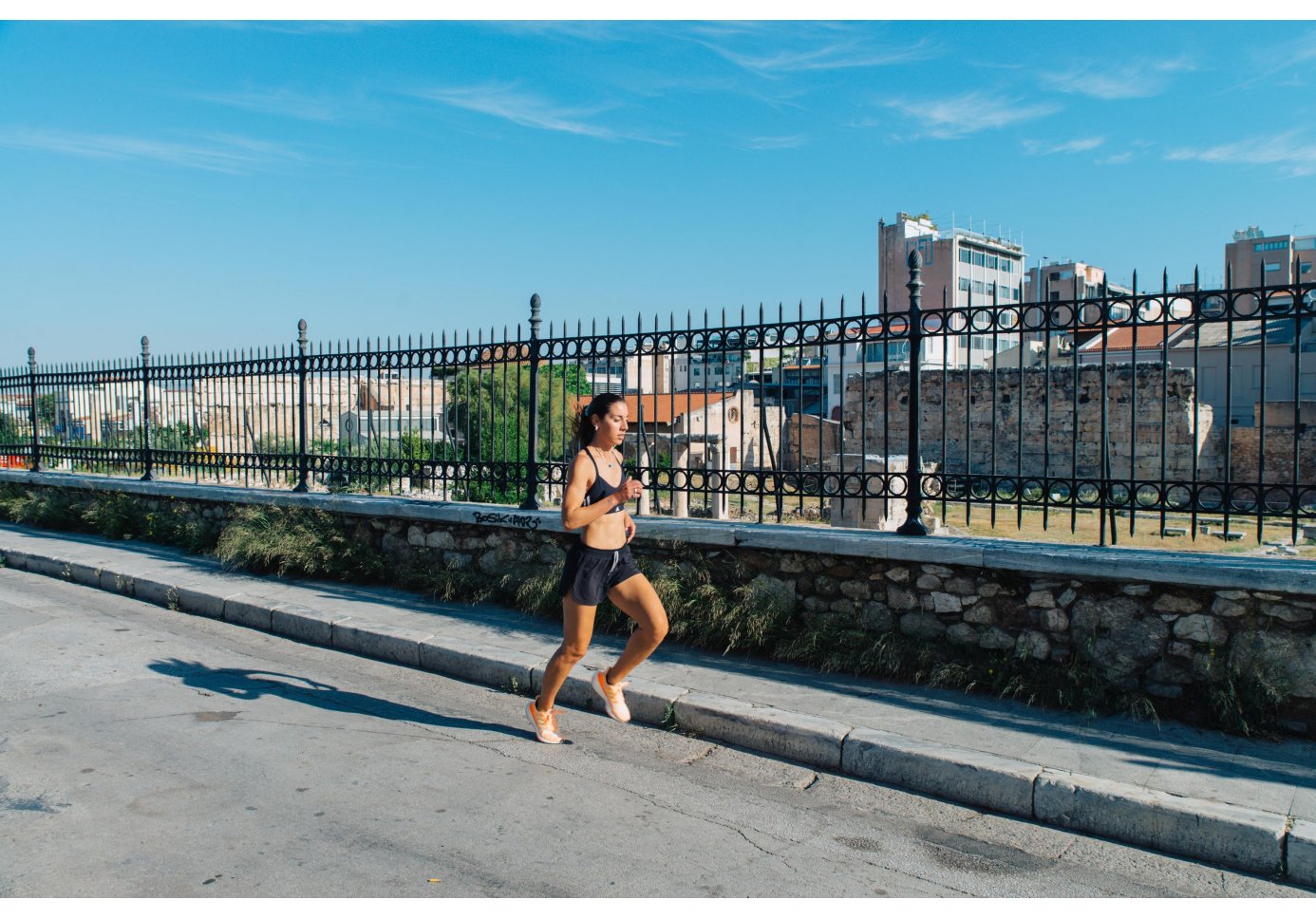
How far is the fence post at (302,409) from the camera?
10094 mm

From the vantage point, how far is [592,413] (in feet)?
16.9

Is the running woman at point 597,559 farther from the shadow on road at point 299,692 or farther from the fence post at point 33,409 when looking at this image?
the fence post at point 33,409

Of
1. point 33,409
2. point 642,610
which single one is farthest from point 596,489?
point 33,409

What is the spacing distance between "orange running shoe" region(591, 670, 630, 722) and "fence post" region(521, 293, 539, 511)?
2.91 m

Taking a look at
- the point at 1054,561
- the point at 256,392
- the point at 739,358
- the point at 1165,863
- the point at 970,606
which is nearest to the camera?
the point at 1165,863

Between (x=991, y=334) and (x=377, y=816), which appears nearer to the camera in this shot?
(x=377, y=816)

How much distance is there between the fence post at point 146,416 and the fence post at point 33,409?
3.33m

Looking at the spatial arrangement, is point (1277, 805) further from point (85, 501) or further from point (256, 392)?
point (85, 501)

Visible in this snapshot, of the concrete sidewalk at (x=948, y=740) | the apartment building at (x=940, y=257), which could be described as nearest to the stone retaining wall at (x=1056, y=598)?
the concrete sidewalk at (x=948, y=740)

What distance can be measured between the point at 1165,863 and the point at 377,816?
3.23 metres

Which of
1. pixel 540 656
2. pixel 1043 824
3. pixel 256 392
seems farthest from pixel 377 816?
pixel 256 392

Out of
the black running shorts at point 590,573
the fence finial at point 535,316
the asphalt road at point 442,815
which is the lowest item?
the asphalt road at point 442,815

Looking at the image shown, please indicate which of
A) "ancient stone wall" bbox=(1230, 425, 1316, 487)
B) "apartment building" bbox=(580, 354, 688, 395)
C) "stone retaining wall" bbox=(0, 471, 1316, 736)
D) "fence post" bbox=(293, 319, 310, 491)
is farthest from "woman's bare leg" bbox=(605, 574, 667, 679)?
"ancient stone wall" bbox=(1230, 425, 1316, 487)

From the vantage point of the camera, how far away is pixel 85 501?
520 inches
